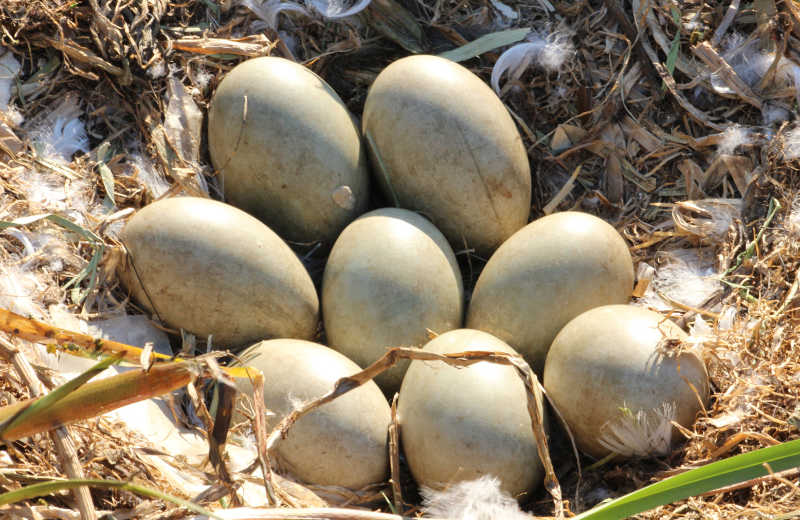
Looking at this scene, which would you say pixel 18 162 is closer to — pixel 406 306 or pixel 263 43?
pixel 263 43

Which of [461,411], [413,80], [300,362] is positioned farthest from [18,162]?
[461,411]

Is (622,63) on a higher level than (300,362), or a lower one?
higher

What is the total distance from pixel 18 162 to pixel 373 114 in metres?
1.17

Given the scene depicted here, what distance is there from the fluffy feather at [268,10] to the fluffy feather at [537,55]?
82cm

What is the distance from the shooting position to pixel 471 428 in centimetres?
164

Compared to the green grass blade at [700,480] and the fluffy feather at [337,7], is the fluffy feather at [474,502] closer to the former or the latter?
the green grass blade at [700,480]

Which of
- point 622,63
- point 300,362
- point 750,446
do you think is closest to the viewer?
point 750,446

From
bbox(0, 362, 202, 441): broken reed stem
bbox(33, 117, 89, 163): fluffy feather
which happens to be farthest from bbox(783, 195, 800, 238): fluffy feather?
bbox(33, 117, 89, 163): fluffy feather

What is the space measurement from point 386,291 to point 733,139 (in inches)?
53.3

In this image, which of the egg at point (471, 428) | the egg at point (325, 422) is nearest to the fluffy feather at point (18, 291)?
the egg at point (325, 422)

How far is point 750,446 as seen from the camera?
5.10 ft

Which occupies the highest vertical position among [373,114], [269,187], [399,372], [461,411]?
[373,114]

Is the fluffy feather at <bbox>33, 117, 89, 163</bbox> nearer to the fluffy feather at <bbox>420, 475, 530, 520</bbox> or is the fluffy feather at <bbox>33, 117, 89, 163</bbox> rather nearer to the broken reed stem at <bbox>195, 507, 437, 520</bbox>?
the broken reed stem at <bbox>195, 507, 437, 520</bbox>

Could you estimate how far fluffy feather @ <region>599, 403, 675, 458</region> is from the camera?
163 centimetres
